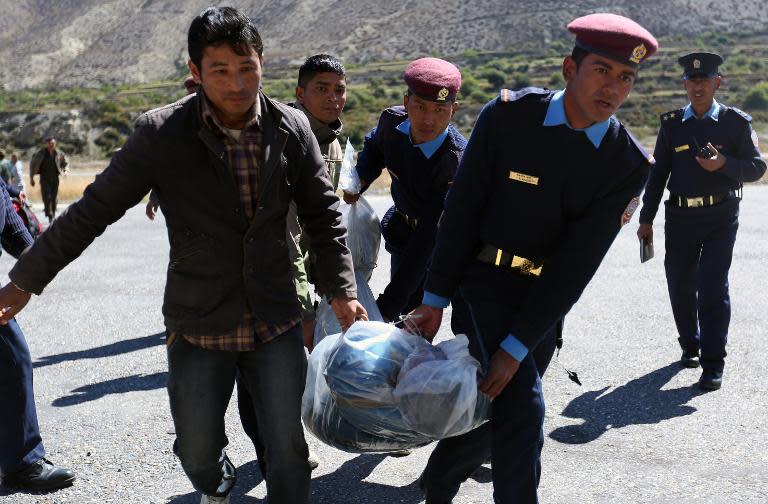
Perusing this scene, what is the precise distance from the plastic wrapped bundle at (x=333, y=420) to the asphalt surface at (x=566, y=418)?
2.86ft

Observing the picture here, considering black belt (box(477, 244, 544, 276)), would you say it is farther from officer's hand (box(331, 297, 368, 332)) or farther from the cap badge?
the cap badge

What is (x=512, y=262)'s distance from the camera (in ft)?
11.3

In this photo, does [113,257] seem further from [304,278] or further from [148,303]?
[304,278]

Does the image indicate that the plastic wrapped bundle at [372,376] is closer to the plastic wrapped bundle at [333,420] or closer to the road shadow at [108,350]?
the plastic wrapped bundle at [333,420]

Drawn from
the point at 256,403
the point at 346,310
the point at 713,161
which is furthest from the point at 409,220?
the point at 713,161

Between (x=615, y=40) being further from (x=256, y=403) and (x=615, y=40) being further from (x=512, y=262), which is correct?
(x=256, y=403)

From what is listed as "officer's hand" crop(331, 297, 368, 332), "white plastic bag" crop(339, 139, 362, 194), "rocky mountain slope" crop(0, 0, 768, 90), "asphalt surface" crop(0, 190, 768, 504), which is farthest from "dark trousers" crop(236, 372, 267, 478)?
"rocky mountain slope" crop(0, 0, 768, 90)

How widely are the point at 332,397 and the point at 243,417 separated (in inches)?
39.5

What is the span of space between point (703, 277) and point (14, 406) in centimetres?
440

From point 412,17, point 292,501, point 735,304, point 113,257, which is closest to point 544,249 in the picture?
point 292,501

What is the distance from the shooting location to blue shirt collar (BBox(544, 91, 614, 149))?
333 cm

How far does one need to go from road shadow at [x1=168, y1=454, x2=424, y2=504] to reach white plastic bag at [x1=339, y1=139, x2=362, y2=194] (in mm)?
1399

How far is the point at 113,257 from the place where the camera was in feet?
42.0

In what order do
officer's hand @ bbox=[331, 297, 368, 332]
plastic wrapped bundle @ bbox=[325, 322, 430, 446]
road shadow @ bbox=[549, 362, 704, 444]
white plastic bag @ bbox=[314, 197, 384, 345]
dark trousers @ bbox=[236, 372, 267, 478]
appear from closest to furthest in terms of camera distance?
1. plastic wrapped bundle @ bbox=[325, 322, 430, 446]
2. officer's hand @ bbox=[331, 297, 368, 332]
3. dark trousers @ bbox=[236, 372, 267, 478]
4. white plastic bag @ bbox=[314, 197, 384, 345]
5. road shadow @ bbox=[549, 362, 704, 444]
